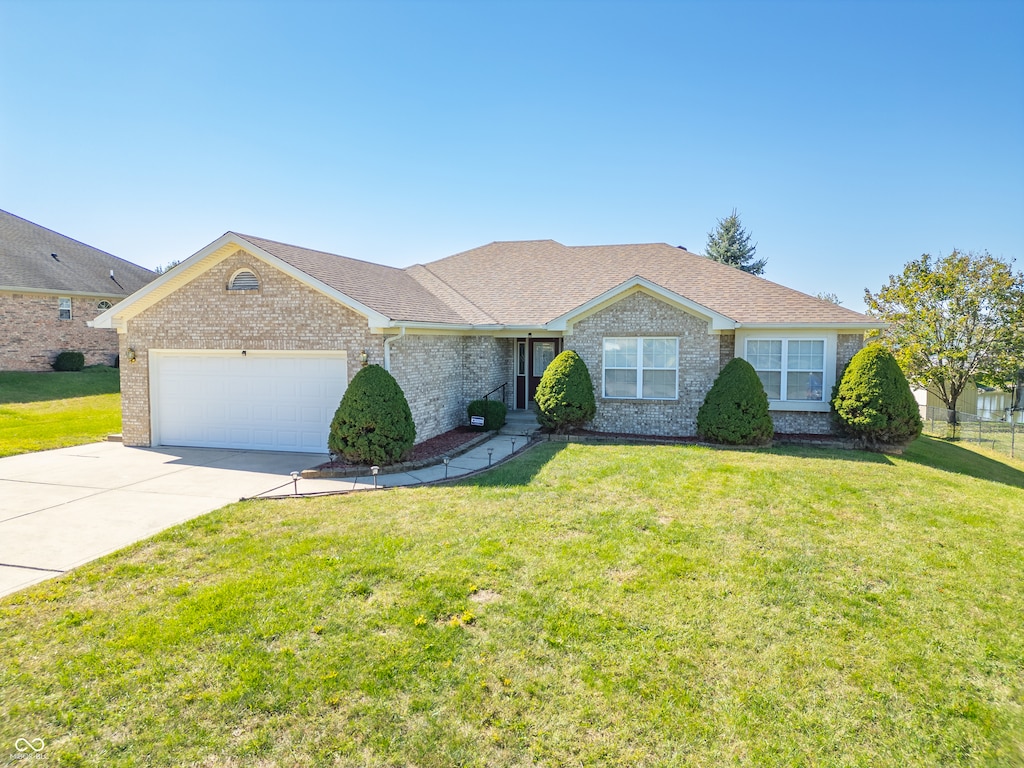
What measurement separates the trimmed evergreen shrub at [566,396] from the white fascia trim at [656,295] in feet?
3.69

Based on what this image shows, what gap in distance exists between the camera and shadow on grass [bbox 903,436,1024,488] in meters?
13.0

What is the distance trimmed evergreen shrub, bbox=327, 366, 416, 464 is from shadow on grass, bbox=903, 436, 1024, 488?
11723mm

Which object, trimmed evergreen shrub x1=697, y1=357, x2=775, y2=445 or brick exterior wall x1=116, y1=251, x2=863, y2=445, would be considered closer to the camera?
brick exterior wall x1=116, y1=251, x2=863, y2=445

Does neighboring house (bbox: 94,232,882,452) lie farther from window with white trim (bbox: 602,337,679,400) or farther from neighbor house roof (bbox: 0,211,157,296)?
neighbor house roof (bbox: 0,211,157,296)

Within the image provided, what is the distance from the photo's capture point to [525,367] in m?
18.1

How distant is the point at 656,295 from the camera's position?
14805 mm

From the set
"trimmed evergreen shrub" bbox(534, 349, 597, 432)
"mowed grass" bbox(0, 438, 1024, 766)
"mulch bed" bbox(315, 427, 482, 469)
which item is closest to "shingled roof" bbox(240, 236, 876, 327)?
"trimmed evergreen shrub" bbox(534, 349, 597, 432)

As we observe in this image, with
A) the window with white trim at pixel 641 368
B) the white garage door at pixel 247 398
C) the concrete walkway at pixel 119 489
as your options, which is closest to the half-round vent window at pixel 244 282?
the white garage door at pixel 247 398

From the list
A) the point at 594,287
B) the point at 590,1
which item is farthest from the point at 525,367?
the point at 590,1

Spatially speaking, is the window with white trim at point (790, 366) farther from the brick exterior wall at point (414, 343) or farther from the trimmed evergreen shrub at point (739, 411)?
the trimmed evergreen shrub at point (739, 411)

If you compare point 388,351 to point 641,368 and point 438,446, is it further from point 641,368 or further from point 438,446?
point 641,368

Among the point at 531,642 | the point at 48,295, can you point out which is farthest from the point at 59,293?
the point at 531,642

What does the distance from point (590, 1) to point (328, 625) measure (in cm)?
1396

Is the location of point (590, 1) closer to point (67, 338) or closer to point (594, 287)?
point (594, 287)
